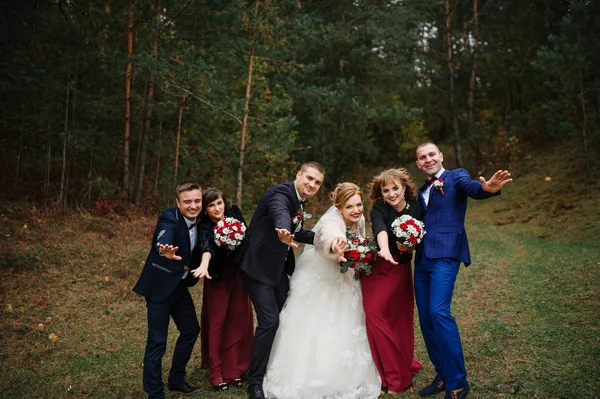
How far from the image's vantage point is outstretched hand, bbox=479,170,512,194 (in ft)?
14.8

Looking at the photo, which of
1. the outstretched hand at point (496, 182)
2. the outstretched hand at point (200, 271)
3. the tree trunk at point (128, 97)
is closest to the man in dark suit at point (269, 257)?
the outstretched hand at point (200, 271)

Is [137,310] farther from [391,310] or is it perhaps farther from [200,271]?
[391,310]

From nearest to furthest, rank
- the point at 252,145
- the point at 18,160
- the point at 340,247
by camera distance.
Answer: the point at 340,247 < the point at 252,145 < the point at 18,160

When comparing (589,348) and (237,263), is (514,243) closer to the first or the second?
(589,348)

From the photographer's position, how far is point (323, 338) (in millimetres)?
5094

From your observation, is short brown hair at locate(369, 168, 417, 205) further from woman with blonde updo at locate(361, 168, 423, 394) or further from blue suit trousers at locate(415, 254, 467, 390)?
blue suit trousers at locate(415, 254, 467, 390)

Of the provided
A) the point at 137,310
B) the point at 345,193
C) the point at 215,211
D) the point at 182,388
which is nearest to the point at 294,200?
the point at 345,193

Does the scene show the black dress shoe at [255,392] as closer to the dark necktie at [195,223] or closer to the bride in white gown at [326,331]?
the bride in white gown at [326,331]

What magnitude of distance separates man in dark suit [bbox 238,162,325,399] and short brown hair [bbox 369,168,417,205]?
0.68m

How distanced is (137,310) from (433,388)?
5447 mm

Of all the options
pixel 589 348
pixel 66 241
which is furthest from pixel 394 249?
pixel 66 241

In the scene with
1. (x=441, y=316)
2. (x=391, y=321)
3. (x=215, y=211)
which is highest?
(x=215, y=211)

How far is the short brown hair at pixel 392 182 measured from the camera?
5.31m

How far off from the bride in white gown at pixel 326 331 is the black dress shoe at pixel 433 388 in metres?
0.47
